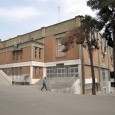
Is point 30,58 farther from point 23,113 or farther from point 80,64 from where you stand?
point 23,113

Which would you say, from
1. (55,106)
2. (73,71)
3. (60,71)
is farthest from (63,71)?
(55,106)

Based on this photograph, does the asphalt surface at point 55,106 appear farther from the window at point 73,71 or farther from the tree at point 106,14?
the window at point 73,71

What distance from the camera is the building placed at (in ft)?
127

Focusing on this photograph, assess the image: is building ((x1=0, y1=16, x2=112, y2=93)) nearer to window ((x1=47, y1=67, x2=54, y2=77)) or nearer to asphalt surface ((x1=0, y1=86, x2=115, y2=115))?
window ((x1=47, y1=67, x2=54, y2=77))

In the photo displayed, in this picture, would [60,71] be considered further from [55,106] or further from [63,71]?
[55,106]

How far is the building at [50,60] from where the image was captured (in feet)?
127

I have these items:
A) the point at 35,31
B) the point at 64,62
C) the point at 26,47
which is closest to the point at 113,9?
the point at 64,62

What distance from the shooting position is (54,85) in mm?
33719

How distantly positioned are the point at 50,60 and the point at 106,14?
22.2 m

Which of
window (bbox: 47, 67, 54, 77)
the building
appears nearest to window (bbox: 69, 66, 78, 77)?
the building

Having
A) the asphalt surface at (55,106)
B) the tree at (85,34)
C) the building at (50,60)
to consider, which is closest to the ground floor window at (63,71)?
the building at (50,60)

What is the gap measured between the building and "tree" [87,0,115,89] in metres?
13.5

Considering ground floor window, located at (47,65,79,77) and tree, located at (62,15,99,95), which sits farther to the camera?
ground floor window, located at (47,65,79,77)

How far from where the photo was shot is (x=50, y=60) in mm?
43125
